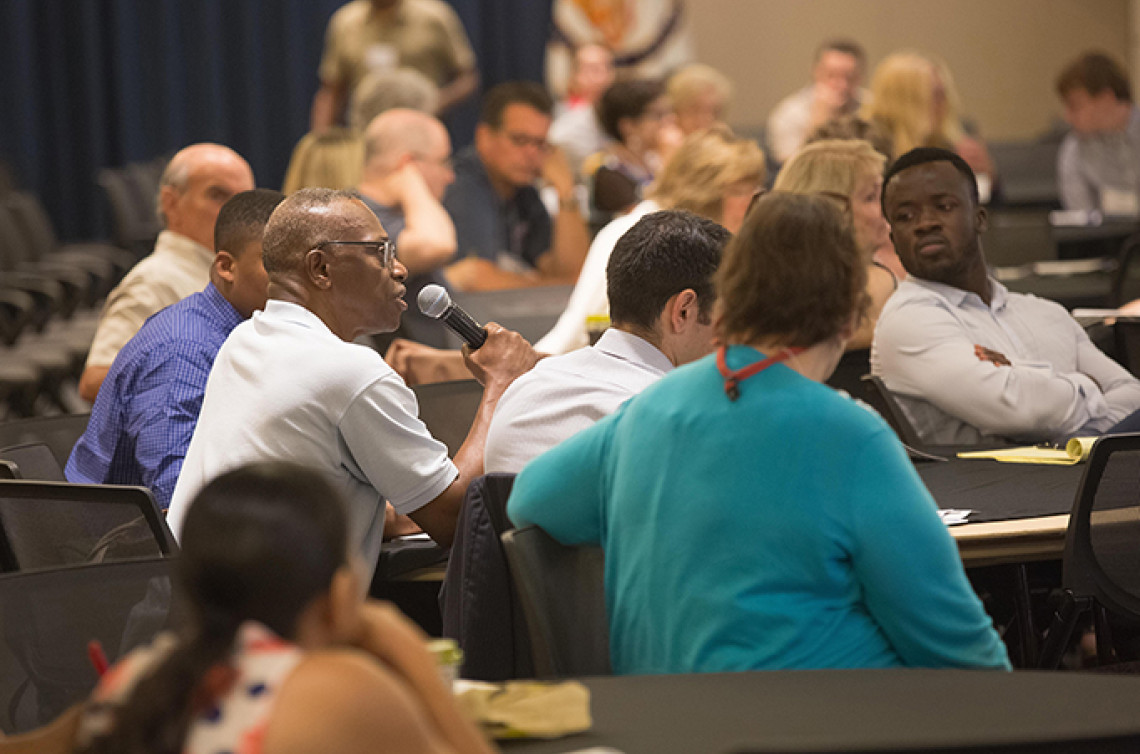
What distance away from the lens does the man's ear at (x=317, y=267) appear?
255 centimetres

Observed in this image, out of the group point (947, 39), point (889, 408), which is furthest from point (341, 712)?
point (947, 39)

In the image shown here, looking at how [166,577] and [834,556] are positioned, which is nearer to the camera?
[834,556]

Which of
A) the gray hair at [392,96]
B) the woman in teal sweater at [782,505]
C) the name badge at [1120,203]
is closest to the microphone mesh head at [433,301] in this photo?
the woman in teal sweater at [782,505]

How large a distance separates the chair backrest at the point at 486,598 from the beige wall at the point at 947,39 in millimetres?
10139

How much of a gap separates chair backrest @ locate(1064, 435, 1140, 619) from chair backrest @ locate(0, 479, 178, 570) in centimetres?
146

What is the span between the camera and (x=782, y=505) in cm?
161

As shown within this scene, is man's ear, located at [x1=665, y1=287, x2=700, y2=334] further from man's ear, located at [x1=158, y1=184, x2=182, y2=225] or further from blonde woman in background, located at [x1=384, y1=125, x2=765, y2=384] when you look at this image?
man's ear, located at [x1=158, y1=184, x2=182, y2=225]

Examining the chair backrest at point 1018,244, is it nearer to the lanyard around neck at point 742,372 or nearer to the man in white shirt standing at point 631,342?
the man in white shirt standing at point 631,342

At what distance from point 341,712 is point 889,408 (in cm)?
242

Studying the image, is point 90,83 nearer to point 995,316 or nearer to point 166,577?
point 995,316

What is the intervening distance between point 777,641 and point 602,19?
1036 cm

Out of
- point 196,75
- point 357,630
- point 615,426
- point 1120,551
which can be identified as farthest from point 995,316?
point 196,75

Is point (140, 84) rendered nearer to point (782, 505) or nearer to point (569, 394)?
point (569, 394)

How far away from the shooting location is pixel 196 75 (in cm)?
1066
